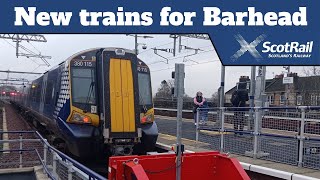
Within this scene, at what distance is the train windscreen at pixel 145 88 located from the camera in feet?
35.0

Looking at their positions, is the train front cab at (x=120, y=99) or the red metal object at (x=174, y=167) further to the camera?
the train front cab at (x=120, y=99)

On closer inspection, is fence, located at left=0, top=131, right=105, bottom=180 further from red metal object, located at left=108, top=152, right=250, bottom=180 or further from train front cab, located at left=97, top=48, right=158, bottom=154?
train front cab, located at left=97, top=48, right=158, bottom=154

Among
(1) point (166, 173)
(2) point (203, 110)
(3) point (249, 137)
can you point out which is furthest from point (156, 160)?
(2) point (203, 110)

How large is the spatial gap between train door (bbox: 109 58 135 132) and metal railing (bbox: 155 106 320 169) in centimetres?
250

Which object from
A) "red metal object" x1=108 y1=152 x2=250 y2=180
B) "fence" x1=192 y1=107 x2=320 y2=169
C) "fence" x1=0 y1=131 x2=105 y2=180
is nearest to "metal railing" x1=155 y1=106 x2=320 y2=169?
"fence" x1=192 y1=107 x2=320 y2=169

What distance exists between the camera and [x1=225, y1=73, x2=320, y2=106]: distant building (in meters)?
34.3

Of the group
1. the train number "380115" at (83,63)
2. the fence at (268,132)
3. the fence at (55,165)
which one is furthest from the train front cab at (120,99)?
the fence at (268,132)

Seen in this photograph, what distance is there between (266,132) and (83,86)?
4.59 metres

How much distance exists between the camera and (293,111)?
816 cm

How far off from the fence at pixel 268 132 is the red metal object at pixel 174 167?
6.38ft

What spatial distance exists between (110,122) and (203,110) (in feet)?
12.0

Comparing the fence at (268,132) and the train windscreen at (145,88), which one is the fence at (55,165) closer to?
the train windscreen at (145,88)

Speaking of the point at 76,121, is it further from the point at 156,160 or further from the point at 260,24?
the point at 260,24

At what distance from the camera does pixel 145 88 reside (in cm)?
1088
